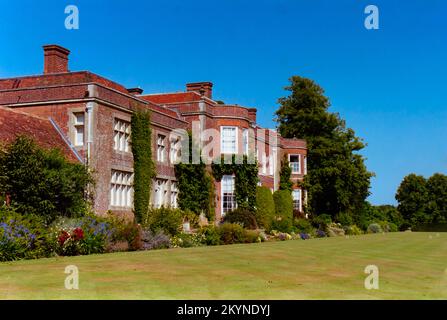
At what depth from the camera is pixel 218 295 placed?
885cm

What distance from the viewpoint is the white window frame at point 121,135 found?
2759cm

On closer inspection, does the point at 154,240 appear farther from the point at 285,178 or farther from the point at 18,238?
the point at 285,178

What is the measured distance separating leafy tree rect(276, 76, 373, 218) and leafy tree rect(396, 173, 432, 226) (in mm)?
21757

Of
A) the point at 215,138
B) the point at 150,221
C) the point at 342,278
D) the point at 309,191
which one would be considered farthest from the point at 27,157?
the point at 309,191

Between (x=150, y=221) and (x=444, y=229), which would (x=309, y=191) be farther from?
(x=150, y=221)

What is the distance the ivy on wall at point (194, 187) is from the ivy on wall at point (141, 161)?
4.08m

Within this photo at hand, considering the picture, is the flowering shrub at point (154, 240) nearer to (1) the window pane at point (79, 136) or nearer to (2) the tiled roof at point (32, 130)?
(2) the tiled roof at point (32, 130)

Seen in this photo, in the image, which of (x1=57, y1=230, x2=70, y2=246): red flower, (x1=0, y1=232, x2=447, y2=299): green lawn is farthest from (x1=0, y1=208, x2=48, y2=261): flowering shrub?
(x1=0, y1=232, x2=447, y2=299): green lawn

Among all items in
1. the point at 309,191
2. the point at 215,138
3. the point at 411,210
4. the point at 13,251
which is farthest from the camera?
the point at 411,210

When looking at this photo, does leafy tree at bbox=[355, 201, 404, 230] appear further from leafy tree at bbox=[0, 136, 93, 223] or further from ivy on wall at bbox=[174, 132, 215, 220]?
leafy tree at bbox=[0, 136, 93, 223]

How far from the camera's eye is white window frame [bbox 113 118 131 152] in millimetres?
27587

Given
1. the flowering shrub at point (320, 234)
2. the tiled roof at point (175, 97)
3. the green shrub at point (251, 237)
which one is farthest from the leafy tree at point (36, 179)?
the flowering shrub at point (320, 234)

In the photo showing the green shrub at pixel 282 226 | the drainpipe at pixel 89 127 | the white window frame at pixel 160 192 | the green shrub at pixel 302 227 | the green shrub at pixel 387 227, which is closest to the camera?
the drainpipe at pixel 89 127

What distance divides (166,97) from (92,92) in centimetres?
1560
